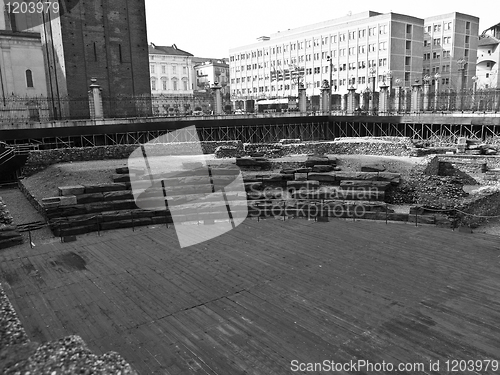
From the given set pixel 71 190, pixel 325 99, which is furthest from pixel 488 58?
pixel 71 190

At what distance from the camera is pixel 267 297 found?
9.20 meters

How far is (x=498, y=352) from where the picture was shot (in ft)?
22.7

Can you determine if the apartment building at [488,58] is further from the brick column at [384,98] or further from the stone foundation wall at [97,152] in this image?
the stone foundation wall at [97,152]

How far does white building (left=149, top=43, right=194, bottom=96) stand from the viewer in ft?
241

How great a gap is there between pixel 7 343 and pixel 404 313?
273 inches

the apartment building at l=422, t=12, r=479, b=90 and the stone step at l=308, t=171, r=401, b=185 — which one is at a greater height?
the apartment building at l=422, t=12, r=479, b=90

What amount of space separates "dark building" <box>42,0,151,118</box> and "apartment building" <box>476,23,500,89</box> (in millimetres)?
69089

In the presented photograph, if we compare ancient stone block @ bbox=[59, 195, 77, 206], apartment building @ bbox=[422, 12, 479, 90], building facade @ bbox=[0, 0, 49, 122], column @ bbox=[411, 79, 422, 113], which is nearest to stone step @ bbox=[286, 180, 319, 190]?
ancient stone block @ bbox=[59, 195, 77, 206]

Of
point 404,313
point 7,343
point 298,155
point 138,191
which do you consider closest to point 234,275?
point 404,313

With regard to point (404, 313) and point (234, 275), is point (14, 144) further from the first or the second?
point (404, 313)

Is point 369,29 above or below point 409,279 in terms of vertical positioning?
above

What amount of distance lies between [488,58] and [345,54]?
3169 cm

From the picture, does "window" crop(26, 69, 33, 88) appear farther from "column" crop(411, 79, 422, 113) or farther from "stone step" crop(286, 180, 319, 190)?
"column" crop(411, 79, 422, 113)

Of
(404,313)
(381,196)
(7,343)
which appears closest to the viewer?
(7,343)
